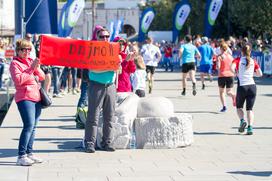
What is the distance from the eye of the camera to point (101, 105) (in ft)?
38.2

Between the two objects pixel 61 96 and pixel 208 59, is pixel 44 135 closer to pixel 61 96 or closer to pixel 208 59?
pixel 61 96

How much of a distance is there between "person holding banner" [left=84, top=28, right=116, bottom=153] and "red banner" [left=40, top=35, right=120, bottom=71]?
0.50 feet

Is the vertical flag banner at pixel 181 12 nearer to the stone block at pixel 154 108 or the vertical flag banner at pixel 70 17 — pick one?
the vertical flag banner at pixel 70 17

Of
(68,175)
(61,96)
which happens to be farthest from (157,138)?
(61,96)

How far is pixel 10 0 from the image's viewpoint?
33.6m

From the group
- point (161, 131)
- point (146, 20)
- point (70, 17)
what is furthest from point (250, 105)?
point (146, 20)

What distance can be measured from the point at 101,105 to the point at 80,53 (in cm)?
84

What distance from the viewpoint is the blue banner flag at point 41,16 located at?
23359mm

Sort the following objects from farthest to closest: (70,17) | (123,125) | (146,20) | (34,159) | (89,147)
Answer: (146,20) → (70,17) → (123,125) → (89,147) → (34,159)

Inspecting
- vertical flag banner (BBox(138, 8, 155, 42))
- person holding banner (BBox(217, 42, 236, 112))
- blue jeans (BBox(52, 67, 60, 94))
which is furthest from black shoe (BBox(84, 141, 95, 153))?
vertical flag banner (BBox(138, 8, 155, 42))

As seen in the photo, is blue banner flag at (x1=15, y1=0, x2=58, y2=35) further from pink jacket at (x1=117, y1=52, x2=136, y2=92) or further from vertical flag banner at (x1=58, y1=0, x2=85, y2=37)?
pink jacket at (x1=117, y1=52, x2=136, y2=92)

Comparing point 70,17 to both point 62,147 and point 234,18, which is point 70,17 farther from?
point 234,18

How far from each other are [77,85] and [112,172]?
1508cm

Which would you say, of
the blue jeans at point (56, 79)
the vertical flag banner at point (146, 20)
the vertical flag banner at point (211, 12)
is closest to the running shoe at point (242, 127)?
the blue jeans at point (56, 79)
